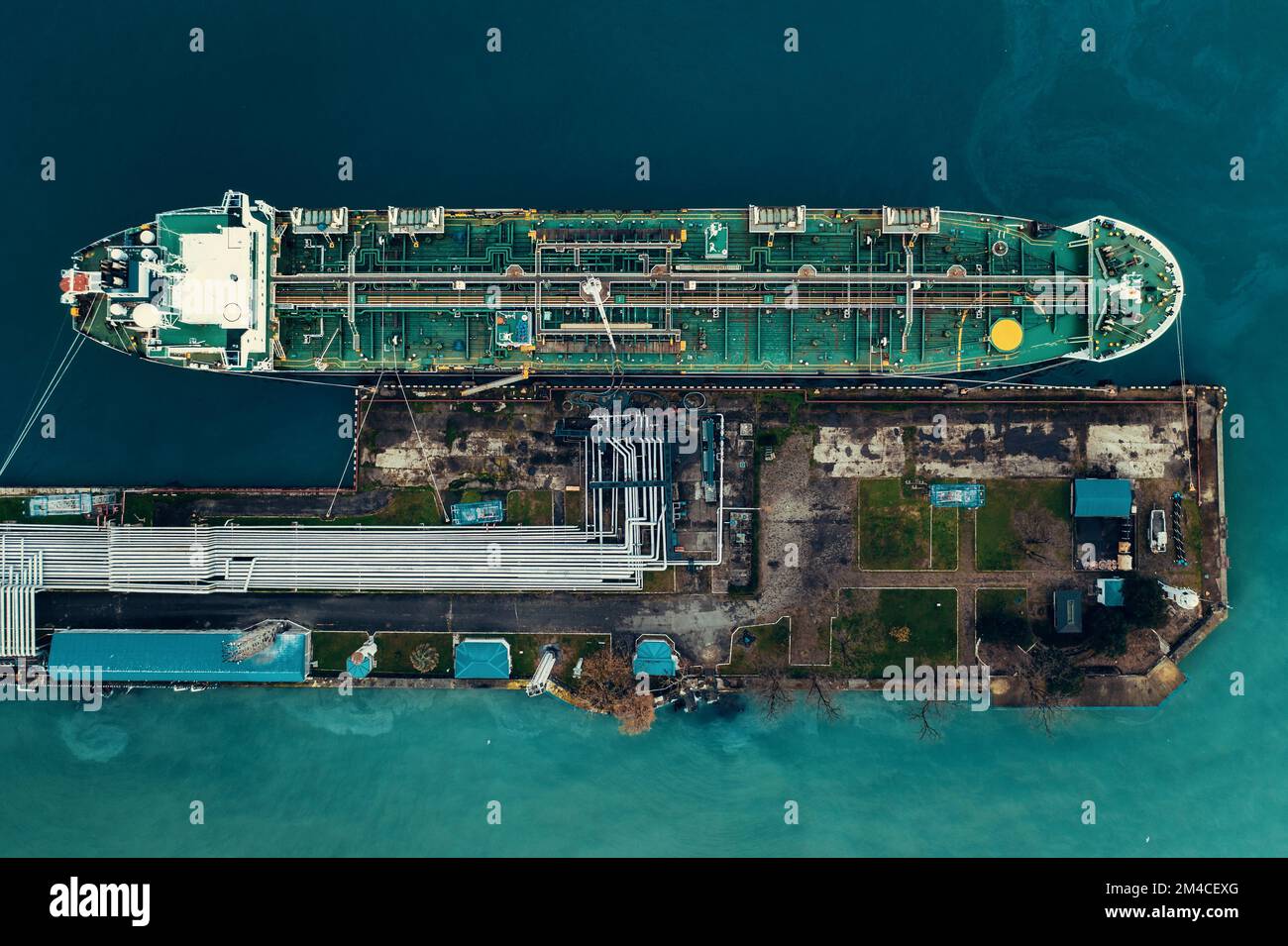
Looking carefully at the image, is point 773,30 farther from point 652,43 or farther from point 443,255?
point 443,255

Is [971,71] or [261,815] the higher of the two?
[971,71]

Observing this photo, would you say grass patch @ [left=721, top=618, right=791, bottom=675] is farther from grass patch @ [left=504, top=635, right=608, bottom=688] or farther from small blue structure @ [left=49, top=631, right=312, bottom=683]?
small blue structure @ [left=49, top=631, right=312, bottom=683]

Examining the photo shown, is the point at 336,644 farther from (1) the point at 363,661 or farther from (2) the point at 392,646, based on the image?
(2) the point at 392,646

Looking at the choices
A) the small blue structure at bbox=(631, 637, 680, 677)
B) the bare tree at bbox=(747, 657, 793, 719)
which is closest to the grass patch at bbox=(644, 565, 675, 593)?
the small blue structure at bbox=(631, 637, 680, 677)

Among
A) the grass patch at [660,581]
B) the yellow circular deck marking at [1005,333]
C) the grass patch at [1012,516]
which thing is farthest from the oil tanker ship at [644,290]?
the grass patch at [660,581]

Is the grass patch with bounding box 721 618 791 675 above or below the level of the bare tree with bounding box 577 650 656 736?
above
